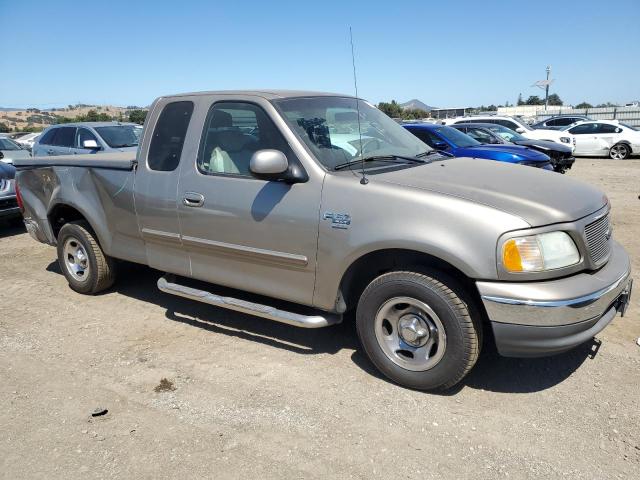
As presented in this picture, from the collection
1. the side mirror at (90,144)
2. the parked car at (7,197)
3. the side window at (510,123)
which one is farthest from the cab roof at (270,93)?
the side window at (510,123)

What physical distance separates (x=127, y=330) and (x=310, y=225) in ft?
7.11

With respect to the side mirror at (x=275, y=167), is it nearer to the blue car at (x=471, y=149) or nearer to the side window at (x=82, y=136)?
the blue car at (x=471, y=149)

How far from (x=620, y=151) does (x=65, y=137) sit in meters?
17.8

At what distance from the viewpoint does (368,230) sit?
3275 millimetres

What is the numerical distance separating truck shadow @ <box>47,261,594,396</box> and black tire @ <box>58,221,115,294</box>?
0.29m

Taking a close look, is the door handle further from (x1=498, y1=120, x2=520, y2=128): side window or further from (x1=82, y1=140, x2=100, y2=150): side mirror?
(x1=498, y1=120, x2=520, y2=128): side window

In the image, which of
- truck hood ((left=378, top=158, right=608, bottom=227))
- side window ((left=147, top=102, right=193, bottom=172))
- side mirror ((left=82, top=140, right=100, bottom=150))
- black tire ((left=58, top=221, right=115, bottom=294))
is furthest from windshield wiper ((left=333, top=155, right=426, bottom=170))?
side mirror ((left=82, top=140, right=100, bottom=150))

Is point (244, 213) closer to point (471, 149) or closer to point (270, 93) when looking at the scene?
point (270, 93)

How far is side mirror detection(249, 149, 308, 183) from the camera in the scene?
341 cm

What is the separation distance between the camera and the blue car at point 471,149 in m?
9.44

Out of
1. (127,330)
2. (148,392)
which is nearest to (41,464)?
(148,392)

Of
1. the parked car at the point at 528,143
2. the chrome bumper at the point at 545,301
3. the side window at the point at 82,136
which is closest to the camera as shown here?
Answer: the chrome bumper at the point at 545,301

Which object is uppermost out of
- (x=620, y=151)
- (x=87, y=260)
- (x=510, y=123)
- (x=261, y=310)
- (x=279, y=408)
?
(x=510, y=123)

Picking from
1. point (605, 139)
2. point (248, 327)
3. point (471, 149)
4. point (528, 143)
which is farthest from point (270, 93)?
point (605, 139)
